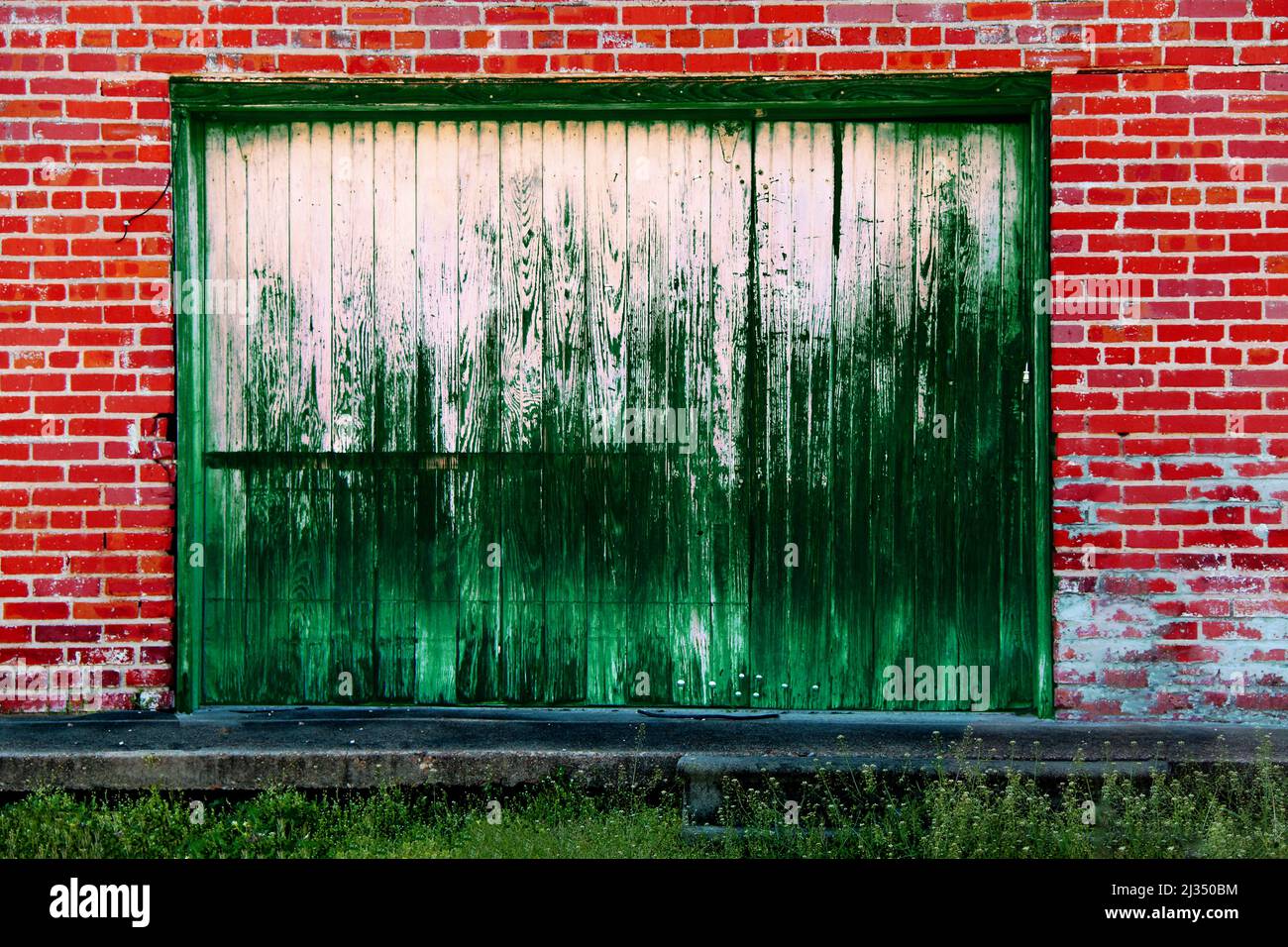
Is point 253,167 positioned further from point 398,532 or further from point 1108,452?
point 1108,452

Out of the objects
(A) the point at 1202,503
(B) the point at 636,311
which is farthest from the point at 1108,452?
(B) the point at 636,311

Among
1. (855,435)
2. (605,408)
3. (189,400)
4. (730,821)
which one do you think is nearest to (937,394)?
(855,435)

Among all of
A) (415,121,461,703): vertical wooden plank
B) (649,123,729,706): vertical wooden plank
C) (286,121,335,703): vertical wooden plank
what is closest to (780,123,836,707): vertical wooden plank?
(649,123,729,706): vertical wooden plank

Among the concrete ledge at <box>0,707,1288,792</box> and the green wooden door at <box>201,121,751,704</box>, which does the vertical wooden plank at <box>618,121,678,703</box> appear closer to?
the green wooden door at <box>201,121,751,704</box>

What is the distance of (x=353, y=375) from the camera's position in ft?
16.9

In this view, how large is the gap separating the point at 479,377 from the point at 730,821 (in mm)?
1943

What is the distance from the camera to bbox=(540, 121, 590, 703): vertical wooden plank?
16.9 ft

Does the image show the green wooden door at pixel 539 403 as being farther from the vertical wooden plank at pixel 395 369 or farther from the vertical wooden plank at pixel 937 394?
the vertical wooden plank at pixel 937 394

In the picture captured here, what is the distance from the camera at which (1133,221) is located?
16.1 ft

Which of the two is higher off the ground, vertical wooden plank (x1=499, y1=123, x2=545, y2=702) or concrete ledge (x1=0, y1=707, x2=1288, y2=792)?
vertical wooden plank (x1=499, y1=123, x2=545, y2=702)

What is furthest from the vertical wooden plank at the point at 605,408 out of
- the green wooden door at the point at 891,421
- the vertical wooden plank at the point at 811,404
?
the vertical wooden plank at the point at 811,404

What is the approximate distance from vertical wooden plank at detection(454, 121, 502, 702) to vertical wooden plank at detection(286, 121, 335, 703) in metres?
0.51

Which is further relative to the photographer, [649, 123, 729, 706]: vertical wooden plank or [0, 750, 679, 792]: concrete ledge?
[649, 123, 729, 706]: vertical wooden plank

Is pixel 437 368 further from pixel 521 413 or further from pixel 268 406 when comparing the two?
pixel 268 406
